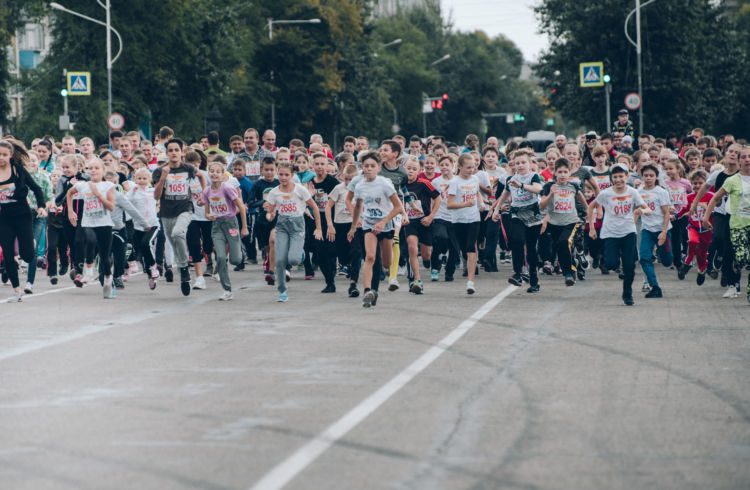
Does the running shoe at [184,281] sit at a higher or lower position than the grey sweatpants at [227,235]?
lower

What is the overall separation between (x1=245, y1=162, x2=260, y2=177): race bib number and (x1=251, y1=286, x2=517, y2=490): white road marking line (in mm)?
10645

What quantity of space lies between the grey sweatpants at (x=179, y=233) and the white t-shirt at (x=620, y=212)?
16.2ft

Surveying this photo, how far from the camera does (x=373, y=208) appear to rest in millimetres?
14852

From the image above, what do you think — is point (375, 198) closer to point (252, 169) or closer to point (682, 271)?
point (682, 271)

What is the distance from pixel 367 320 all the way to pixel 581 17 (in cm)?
4521

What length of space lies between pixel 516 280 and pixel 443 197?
1.89 m

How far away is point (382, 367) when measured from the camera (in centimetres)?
971

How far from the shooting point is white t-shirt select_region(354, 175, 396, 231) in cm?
1477

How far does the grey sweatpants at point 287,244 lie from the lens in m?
15.1

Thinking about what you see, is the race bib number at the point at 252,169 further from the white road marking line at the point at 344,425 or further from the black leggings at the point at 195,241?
the white road marking line at the point at 344,425

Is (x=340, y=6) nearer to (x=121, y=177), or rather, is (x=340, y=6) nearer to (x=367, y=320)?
(x=121, y=177)

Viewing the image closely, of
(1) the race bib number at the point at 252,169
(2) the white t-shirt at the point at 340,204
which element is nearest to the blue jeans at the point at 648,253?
(2) the white t-shirt at the point at 340,204

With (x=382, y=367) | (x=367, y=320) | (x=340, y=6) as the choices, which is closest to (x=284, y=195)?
(x=367, y=320)

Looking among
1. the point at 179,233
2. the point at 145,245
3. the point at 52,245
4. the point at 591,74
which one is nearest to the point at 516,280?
the point at 179,233
